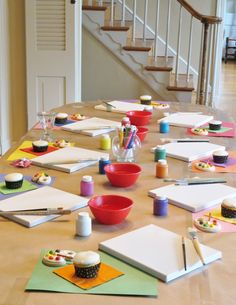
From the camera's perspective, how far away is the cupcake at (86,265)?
1.11 meters

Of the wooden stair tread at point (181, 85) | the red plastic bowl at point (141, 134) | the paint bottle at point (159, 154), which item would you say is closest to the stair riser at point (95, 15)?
the wooden stair tread at point (181, 85)

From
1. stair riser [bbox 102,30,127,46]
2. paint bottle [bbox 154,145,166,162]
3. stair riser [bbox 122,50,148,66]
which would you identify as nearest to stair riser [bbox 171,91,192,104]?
stair riser [bbox 122,50,148,66]

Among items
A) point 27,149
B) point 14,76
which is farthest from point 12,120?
point 27,149

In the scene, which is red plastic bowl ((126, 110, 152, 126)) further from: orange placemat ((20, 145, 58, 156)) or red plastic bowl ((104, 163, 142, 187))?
red plastic bowl ((104, 163, 142, 187))

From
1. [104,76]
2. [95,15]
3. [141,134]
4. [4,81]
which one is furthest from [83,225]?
[104,76]

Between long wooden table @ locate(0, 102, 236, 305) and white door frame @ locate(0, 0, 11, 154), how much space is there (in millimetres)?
2431

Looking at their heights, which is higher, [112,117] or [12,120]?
[112,117]

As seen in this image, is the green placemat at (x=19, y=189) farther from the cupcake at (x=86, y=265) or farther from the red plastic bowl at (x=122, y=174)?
the cupcake at (x=86, y=265)

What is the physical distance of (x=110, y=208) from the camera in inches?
57.1

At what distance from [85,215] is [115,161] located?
0.68 meters

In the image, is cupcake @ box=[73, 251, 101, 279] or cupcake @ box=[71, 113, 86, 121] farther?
cupcake @ box=[71, 113, 86, 121]

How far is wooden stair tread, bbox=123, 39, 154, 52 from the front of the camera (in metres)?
5.47

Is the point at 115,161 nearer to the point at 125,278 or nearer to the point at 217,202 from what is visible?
the point at 217,202

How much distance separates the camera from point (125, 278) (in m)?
1.12
